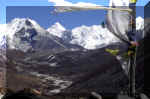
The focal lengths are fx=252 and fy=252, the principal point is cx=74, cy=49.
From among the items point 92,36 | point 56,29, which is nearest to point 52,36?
point 56,29

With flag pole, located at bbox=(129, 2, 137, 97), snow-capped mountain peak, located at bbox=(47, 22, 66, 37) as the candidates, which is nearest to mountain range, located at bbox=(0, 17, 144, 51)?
snow-capped mountain peak, located at bbox=(47, 22, 66, 37)

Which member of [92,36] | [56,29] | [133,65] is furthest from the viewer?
[92,36]

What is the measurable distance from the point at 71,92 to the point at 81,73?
0.44 m

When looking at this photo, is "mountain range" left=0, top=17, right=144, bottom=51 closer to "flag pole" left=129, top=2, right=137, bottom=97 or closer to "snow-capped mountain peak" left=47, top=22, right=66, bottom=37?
"snow-capped mountain peak" left=47, top=22, right=66, bottom=37

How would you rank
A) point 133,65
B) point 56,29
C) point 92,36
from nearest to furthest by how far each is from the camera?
point 133,65, point 56,29, point 92,36

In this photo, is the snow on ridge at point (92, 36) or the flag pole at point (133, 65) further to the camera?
the snow on ridge at point (92, 36)

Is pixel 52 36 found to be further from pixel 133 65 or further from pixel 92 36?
pixel 133 65

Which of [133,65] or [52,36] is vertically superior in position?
[52,36]

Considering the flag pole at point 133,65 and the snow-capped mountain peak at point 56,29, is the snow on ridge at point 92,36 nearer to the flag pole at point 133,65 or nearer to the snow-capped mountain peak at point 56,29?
the snow-capped mountain peak at point 56,29

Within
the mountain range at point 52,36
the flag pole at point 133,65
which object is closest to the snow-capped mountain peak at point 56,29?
the mountain range at point 52,36

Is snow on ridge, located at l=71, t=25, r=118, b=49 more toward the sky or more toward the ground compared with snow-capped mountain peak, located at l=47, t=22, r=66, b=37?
more toward the ground

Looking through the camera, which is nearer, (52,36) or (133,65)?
(133,65)

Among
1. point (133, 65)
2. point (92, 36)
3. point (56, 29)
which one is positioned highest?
point (56, 29)

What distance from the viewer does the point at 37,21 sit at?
502 centimetres
